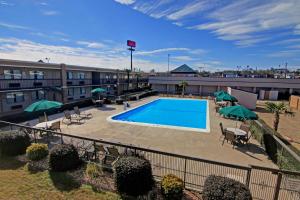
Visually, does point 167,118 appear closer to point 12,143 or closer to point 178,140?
point 178,140

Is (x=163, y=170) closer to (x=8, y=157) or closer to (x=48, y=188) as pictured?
(x=48, y=188)

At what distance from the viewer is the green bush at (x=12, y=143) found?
904 cm

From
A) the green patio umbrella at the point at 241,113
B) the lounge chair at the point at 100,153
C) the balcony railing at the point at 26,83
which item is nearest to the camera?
the lounge chair at the point at 100,153

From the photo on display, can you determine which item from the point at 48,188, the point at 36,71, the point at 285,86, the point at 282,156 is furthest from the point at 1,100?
the point at 285,86

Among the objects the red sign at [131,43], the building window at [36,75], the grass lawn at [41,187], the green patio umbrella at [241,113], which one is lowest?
the grass lawn at [41,187]

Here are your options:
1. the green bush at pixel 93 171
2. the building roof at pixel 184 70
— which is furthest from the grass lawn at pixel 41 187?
the building roof at pixel 184 70

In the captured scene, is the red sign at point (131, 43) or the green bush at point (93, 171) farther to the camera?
the red sign at point (131, 43)

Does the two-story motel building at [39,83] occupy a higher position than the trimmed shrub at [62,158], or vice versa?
the two-story motel building at [39,83]

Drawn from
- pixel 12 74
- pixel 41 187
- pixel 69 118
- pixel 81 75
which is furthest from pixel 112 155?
pixel 81 75

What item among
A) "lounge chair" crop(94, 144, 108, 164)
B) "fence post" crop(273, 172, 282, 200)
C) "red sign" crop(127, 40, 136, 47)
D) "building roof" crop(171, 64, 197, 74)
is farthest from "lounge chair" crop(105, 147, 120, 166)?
"building roof" crop(171, 64, 197, 74)

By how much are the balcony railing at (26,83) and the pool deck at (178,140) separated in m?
7.18

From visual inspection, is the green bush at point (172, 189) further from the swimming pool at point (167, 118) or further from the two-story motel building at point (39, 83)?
the two-story motel building at point (39, 83)

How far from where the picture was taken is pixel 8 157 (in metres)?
9.13

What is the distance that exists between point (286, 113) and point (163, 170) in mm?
21649
